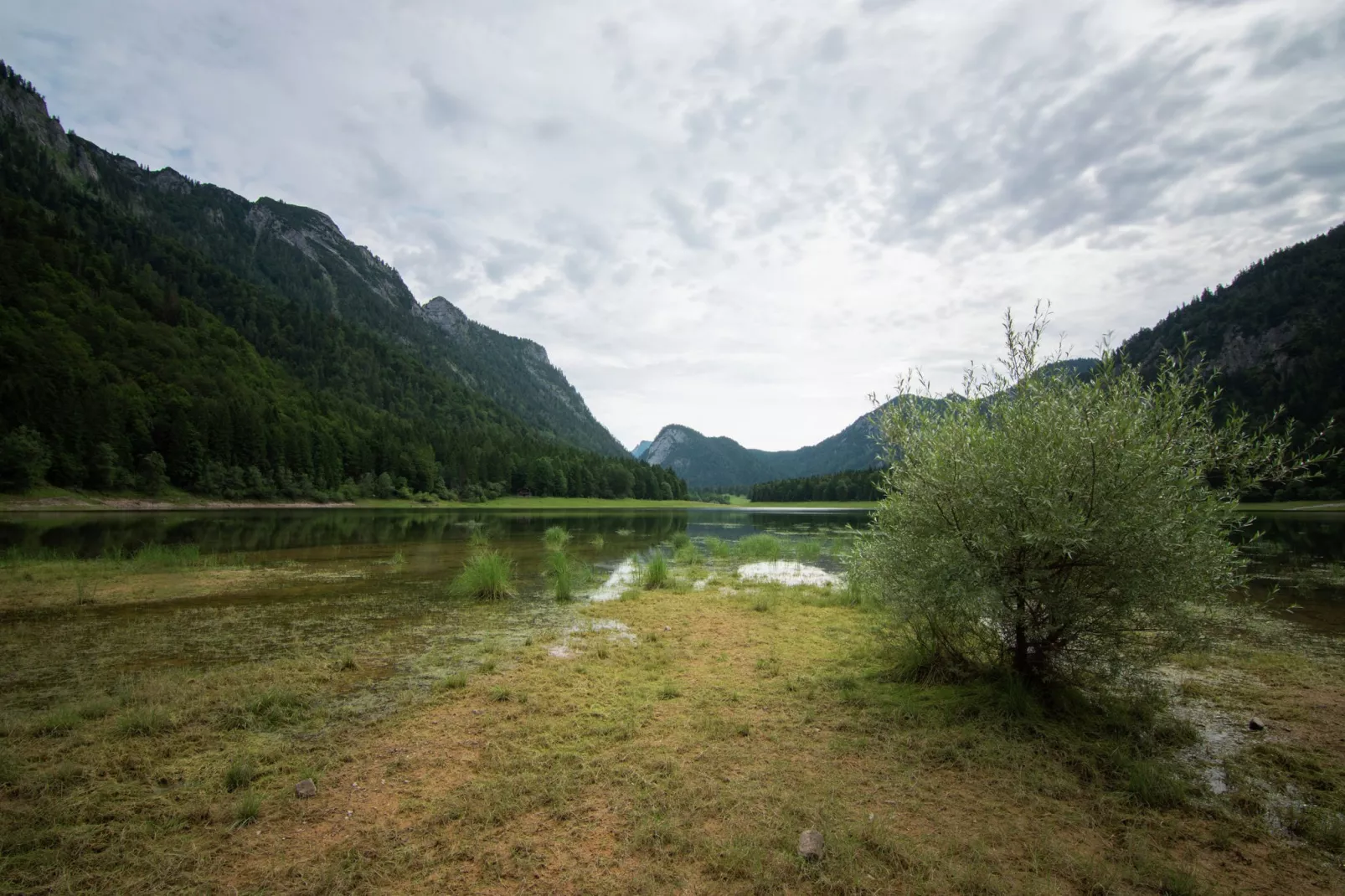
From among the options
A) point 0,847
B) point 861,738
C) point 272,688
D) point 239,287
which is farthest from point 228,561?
point 239,287

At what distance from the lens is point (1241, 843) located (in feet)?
17.4

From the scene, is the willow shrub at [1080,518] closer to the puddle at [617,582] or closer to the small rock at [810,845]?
the small rock at [810,845]

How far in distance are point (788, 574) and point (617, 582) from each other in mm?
8940

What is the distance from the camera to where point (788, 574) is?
89.4 feet

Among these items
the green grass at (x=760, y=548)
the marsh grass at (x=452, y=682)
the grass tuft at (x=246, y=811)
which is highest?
the grass tuft at (x=246, y=811)

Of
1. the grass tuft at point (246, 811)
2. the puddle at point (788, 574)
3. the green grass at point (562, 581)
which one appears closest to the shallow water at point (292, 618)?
the green grass at point (562, 581)

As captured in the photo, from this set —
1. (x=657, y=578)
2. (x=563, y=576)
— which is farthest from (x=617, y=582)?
(x=563, y=576)

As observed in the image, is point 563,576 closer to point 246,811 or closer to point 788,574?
point 788,574

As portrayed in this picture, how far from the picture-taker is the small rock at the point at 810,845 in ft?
16.5

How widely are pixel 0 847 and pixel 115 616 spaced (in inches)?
510

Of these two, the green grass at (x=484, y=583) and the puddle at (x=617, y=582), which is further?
the puddle at (x=617, y=582)

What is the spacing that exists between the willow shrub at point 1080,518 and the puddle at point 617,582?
12404 mm

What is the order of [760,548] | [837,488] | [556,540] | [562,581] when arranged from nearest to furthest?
[562,581]
[760,548]
[556,540]
[837,488]

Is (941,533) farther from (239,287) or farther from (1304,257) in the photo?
(1304,257)
